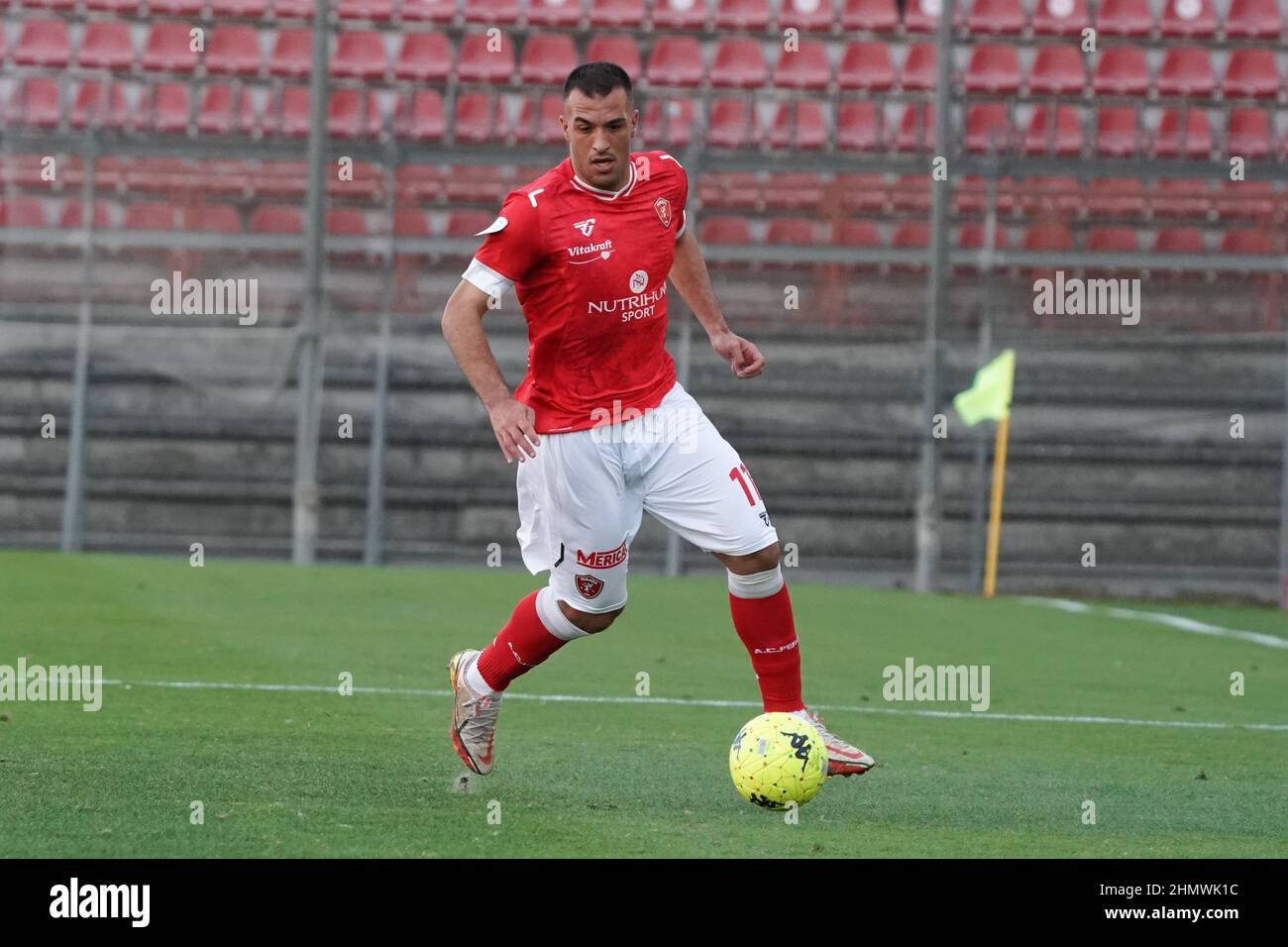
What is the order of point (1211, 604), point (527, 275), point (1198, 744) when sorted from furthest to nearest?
point (1211, 604) → point (1198, 744) → point (527, 275)

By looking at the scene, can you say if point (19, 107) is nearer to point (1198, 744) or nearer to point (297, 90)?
point (297, 90)

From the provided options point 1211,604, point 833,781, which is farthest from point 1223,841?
point 1211,604

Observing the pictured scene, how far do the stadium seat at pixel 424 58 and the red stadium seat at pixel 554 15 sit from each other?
1.10 m

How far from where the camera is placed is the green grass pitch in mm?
5086

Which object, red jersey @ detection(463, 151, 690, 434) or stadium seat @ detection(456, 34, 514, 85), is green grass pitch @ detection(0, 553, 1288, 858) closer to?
red jersey @ detection(463, 151, 690, 434)

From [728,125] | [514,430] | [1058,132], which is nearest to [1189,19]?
[1058,132]

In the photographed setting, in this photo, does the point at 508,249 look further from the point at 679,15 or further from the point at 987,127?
the point at 679,15

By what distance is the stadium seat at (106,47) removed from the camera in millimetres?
21422

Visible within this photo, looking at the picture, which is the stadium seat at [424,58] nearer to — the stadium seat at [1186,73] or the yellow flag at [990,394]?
the yellow flag at [990,394]

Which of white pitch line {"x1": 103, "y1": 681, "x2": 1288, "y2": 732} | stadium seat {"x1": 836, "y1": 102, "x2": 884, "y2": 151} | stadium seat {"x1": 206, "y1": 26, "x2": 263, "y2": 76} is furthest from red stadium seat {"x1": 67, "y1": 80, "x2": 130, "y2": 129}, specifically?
white pitch line {"x1": 103, "y1": 681, "x2": 1288, "y2": 732}

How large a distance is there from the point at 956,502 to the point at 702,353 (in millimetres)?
2792

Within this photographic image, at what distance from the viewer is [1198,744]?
761 centimetres

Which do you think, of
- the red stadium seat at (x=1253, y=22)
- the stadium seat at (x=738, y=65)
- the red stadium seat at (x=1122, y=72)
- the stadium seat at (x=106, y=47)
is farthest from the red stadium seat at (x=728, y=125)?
the stadium seat at (x=106, y=47)

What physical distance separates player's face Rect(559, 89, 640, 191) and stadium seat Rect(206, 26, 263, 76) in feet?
53.7
